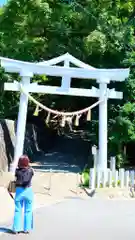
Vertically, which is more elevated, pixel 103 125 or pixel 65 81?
pixel 65 81

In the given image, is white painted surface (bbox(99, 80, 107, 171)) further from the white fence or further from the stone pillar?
the stone pillar

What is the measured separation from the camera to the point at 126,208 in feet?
34.1

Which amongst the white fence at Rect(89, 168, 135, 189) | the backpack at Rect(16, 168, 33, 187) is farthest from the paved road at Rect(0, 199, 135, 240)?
the white fence at Rect(89, 168, 135, 189)

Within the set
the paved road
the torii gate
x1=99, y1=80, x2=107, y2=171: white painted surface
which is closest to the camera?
the paved road

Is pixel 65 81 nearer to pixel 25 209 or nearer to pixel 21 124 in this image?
pixel 21 124

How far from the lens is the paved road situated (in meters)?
7.05

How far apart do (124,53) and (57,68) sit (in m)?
4.10

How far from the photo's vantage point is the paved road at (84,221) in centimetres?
705

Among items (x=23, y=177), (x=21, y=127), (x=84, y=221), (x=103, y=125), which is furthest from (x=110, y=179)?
(x=23, y=177)

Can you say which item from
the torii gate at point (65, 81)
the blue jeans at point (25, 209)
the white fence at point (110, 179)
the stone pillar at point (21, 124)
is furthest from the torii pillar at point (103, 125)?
the blue jeans at point (25, 209)

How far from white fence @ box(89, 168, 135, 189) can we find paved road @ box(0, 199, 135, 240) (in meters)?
1.51

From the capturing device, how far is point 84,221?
8.41 metres

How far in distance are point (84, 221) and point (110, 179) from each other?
15.0 feet

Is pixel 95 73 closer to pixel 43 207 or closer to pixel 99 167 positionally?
pixel 99 167
